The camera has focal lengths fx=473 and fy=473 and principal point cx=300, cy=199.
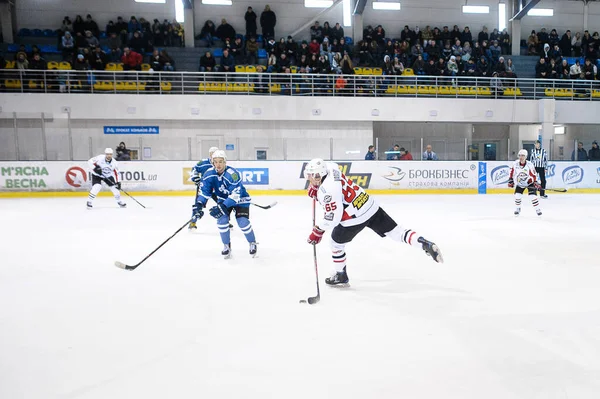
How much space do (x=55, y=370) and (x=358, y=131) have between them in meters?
16.2

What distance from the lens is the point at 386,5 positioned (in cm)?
2209

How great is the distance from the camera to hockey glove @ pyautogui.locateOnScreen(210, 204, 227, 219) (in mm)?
5668

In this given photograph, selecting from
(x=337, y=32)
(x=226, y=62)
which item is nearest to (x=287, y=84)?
(x=226, y=62)

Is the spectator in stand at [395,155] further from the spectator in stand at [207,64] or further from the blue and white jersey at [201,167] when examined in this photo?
the blue and white jersey at [201,167]

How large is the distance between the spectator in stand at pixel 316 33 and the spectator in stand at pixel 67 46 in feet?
30.6

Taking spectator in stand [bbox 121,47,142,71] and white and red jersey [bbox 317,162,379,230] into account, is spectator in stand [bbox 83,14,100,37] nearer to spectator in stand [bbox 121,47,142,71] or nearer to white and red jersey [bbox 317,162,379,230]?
spectator in stand [bbox 121,47,142,71]

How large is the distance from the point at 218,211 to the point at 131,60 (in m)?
13.5

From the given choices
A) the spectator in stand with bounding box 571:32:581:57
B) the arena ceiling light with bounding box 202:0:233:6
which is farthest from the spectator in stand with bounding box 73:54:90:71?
the spectator in stand with bounding box 571:32:581:57

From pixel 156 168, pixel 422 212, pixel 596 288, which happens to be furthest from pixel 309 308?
pixel 156 168

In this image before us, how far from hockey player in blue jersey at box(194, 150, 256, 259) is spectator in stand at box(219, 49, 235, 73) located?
12589mm

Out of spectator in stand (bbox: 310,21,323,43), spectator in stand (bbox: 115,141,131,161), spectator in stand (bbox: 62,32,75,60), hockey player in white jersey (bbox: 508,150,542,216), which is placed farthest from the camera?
spectator in stand (bbox: 310,21,323,43)

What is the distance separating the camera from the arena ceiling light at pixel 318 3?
21.6 meters

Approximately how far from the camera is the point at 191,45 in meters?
20.0

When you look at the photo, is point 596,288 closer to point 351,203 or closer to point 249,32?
point 351,203
